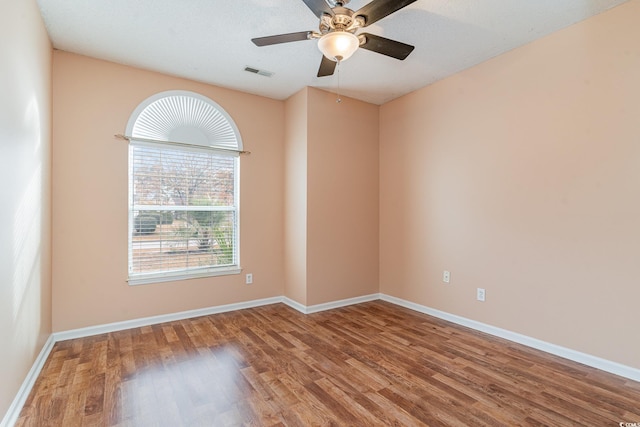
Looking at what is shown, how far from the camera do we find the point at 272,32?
8.72ft

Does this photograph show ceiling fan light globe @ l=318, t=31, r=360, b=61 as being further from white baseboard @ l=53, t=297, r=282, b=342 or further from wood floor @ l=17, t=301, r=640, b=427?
white baseboard @ l=53, t=297, r=282, b=342

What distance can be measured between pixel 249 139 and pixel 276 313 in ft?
7.29

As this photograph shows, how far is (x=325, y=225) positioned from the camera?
157 inches

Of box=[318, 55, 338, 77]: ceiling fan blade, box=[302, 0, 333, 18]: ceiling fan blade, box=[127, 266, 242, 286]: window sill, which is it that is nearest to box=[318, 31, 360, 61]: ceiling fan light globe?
box=[302, 0, 333, 18]: ceiling fan blade

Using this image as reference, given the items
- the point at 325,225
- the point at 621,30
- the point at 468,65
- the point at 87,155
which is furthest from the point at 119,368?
the point at 621,30

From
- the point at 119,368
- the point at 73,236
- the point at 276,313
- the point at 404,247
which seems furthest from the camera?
the point at 404,247

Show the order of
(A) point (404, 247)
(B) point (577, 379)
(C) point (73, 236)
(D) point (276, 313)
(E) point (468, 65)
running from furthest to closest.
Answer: (A) point (404, 247)
(D) point (276, 313)
(E) point (468, 65)
(C) point (73, 236)
(B) point (577, 379)

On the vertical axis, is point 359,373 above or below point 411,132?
below

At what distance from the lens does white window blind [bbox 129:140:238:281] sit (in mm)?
3387

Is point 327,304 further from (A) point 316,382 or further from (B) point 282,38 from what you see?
(B) point 282,38

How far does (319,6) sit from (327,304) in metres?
3.20

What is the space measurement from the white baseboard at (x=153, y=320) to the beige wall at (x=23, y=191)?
255 millimetres

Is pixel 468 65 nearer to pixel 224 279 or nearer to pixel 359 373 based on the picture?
pixel 359 373

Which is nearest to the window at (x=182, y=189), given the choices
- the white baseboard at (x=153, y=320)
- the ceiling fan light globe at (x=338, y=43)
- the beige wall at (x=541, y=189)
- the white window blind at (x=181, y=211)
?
the white window blind at (x=181, y=211)
